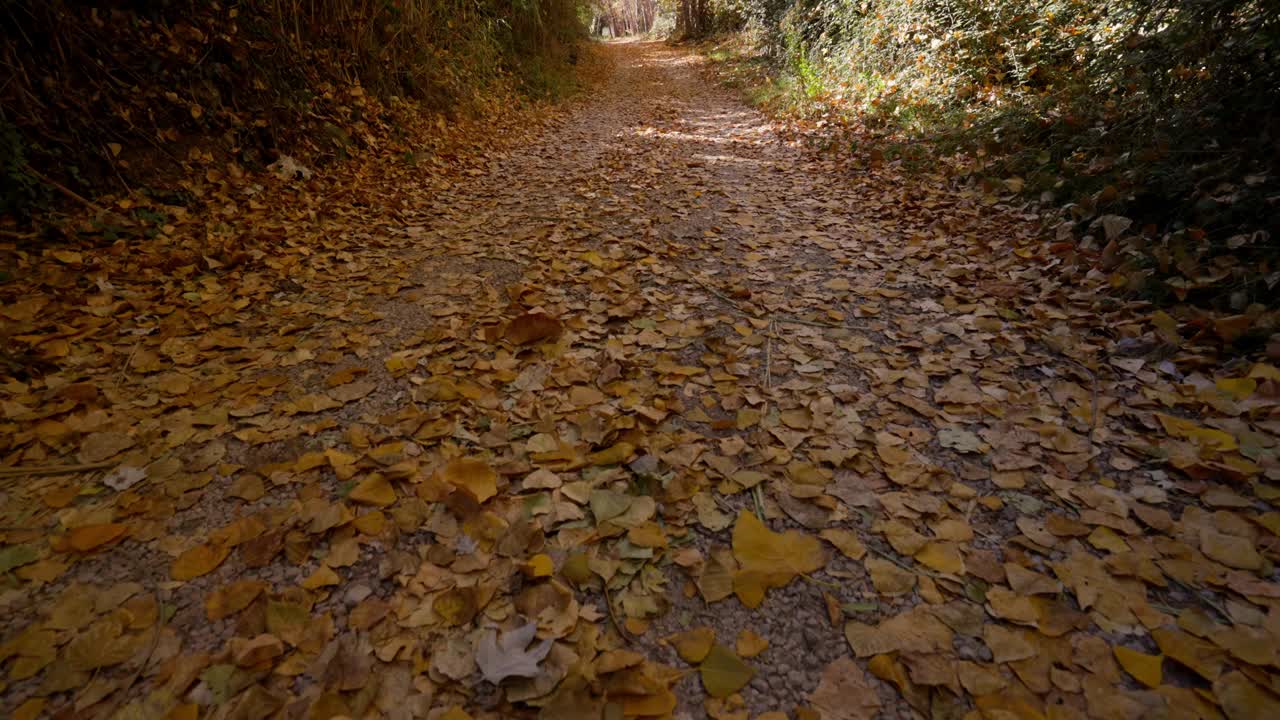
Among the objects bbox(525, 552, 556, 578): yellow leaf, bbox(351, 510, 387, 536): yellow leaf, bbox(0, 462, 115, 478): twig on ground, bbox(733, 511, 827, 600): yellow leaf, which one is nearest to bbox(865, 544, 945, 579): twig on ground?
bbox(733, 511, 827, 600): yellow leaf

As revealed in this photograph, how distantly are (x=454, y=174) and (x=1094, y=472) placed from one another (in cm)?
519

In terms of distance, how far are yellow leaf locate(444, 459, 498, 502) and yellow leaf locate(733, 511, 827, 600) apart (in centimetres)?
77

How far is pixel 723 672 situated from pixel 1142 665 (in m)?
0.93

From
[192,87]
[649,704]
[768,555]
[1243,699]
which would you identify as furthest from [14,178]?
[1243,699]

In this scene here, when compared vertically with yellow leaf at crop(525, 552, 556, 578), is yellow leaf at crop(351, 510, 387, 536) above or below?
above

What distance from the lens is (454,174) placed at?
503 centimetres

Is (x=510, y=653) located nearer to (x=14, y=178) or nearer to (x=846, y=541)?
(x=846, y=541)

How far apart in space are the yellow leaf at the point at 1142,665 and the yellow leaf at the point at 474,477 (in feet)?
5.34

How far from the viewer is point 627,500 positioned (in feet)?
5.22

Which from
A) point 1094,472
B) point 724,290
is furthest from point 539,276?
point 1094,472

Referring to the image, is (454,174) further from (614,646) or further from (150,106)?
(614,646)

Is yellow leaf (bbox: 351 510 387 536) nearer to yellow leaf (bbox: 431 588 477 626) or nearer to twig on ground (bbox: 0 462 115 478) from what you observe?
yellow leaf (bbox: 431 588 477 626)

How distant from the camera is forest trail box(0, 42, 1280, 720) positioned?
3.77 feet

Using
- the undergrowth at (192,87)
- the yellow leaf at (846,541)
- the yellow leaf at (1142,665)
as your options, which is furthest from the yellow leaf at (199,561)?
the undergrowth at (192,87)
